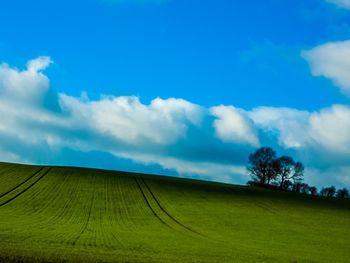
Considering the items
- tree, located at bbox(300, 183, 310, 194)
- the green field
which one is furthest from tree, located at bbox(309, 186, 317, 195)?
the green field

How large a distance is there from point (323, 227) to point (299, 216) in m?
7.75

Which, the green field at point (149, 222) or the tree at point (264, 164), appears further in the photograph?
the tree at point (264, 164)

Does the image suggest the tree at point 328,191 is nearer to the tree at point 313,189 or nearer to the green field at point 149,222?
the tree at point 313,189

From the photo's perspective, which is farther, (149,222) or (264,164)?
(264,164)

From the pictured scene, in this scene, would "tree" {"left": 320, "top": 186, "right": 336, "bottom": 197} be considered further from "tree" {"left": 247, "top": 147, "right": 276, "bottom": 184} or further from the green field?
the green field

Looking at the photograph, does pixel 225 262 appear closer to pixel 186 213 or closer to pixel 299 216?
pixel 186 213

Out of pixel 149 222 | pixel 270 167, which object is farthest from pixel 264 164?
pixel 149 222

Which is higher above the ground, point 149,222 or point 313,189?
point 313,189

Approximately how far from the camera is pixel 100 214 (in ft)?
172

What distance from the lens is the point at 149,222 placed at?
49.1 meters

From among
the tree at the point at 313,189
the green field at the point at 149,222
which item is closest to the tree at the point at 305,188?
the tree at the point at 313,189

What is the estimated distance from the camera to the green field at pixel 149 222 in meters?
28.4

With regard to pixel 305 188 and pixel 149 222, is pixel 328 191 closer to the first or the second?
pixel 305 188

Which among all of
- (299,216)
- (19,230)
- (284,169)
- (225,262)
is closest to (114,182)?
(299,216)
